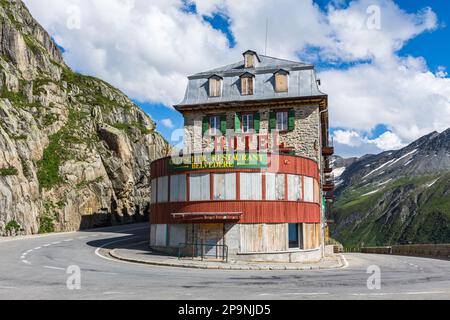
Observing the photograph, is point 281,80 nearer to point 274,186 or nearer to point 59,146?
point 274,186

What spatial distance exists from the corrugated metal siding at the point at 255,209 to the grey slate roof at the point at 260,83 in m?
11.0

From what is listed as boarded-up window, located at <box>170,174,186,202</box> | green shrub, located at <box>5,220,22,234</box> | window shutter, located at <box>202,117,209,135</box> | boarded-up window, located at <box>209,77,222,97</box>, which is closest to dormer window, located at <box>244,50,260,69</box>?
boarded-up window, located at <box>209,77,222,97</box>

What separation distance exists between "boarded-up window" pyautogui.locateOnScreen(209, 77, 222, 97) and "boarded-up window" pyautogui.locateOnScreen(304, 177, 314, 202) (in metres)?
12.1

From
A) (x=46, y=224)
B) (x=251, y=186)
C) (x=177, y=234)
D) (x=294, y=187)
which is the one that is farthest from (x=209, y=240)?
(x=46, y=224)

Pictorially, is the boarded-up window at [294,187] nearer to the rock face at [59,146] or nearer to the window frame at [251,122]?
the window frame at [251,122]

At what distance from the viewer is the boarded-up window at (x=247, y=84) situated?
36.2 metres

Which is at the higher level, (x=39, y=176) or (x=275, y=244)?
(x=39, y=176)

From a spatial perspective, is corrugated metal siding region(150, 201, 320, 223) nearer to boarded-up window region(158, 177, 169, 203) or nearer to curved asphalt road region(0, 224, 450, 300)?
boarded-up window region(158, 177, 169, 203)

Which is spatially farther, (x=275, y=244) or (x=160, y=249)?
(x=160, y=249)

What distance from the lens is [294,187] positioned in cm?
2750

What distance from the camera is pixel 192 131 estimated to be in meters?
37.1
